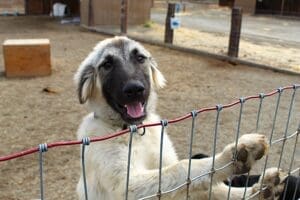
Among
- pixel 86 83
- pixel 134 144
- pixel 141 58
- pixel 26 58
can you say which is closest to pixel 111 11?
pixel 26 58

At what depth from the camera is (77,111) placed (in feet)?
18.2

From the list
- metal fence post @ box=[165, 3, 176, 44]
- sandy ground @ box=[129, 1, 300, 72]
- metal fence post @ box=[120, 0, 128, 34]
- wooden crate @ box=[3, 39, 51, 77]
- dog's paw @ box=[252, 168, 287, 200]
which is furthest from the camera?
metal fence post @ box=[120, 0, 128, 34]

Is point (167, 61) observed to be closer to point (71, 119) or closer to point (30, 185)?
point (71, 119)

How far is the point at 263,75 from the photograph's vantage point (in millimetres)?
7926

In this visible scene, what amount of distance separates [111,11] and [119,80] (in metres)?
11.2

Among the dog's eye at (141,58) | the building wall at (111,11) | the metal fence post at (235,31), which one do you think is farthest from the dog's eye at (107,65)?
the building wall at (111,11)

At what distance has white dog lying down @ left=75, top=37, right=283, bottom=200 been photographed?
197 centimetres

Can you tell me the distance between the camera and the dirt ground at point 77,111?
379 cm

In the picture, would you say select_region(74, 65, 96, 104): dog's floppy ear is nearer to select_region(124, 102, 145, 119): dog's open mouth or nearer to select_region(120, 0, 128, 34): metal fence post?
select_region(124, 102, 145, 119): dog's open mouth

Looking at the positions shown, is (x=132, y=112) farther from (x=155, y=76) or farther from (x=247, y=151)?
(x=247, y=151)

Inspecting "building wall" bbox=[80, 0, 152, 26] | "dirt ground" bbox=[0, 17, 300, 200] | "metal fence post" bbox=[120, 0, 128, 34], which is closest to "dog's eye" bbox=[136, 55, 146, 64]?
"dirt ground" bbox=[0, 17, 300, 200]

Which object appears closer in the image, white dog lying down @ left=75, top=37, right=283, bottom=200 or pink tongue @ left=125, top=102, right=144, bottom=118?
white dog lying down @ left=75, top=37, right=283, bottom=200

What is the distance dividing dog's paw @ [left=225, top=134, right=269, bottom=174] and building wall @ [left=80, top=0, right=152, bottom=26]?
11.4 meters

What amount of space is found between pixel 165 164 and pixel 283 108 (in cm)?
388
